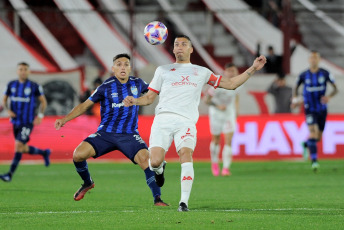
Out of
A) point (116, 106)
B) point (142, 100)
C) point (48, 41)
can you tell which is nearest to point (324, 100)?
point (116, 106)

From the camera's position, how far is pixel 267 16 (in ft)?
82.8

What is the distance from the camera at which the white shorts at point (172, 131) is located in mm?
8625

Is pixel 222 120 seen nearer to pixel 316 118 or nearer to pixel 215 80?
pixel 316 118

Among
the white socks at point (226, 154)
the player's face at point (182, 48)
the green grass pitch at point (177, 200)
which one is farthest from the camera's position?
the white socks at point (226, 154)

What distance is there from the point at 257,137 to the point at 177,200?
9.11 meters

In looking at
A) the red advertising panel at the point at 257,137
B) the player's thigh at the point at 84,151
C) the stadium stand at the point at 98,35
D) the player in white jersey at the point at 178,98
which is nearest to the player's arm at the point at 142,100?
the player in white jersey at the point at 178,98

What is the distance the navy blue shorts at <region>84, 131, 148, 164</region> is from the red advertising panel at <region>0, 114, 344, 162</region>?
936 cm

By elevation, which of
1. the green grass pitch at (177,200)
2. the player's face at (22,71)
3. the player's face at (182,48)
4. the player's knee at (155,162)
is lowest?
the green grass pitch at (177,200)

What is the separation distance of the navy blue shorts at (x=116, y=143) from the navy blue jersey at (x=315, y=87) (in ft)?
23.5

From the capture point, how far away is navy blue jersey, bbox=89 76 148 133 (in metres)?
9.45

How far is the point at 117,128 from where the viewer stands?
31.0 ft

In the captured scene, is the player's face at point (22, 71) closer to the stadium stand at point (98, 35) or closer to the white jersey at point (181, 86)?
the white jersey at point (181, 86)

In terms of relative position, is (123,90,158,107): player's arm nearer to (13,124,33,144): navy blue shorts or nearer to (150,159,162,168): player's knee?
(150,159,162,168): player's knee

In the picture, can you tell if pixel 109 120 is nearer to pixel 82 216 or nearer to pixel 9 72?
pixel 82 216
